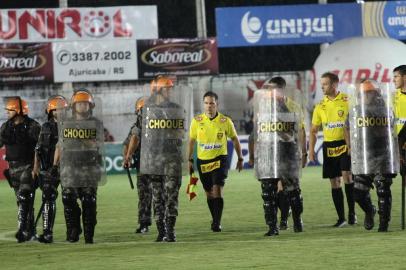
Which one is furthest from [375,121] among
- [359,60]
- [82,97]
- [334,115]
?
[359,60]

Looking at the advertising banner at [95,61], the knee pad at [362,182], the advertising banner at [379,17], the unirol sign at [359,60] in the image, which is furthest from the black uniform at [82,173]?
the advertising banner at [379,17]

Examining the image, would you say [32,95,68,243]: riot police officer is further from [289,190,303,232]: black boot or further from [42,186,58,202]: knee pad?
[289,190,303,232]: black boot

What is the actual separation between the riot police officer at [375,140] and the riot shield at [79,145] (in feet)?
10.6

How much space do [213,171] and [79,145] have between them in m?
2.94

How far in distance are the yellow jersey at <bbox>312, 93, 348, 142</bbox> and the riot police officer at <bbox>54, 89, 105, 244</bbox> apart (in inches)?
141

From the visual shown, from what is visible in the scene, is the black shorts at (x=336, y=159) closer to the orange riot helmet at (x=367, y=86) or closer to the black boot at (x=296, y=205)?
the black boot at (x=296, y=205)

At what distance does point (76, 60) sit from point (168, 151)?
24696 mm

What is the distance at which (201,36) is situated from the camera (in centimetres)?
4084

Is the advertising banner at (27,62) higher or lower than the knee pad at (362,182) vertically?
higher

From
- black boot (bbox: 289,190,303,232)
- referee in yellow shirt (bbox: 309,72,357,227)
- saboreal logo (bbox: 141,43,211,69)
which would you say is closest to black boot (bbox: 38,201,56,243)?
black boot (bbox: 289,190,303,232)

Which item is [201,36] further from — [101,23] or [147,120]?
[147,120]

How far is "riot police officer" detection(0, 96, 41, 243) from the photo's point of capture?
16.6 metres

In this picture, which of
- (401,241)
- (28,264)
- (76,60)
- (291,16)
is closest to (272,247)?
(401,241)

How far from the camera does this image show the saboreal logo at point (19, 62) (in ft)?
130
